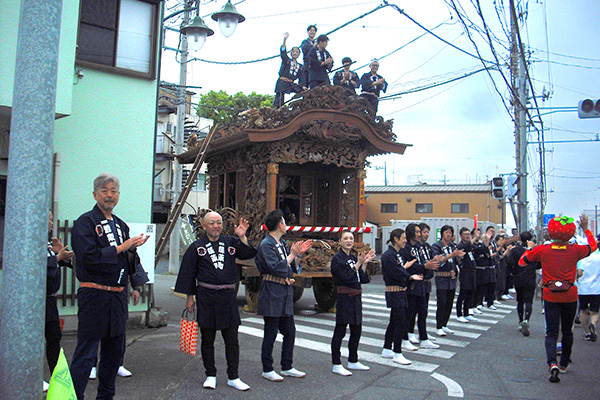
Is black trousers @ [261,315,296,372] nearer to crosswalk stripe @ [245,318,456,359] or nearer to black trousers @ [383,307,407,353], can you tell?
black trousers @ [383,307,407,353]

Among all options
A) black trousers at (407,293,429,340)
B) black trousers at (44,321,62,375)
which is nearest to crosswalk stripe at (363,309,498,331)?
black trousers at (407,293,429,340)

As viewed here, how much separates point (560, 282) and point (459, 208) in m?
39.9

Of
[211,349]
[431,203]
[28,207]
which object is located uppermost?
[431,203]

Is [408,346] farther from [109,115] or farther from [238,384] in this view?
[109,115]

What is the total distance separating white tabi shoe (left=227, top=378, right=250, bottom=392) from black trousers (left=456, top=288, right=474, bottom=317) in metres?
6.43

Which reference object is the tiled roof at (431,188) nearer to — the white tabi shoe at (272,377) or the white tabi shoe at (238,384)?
the white tabi shoe at (272,377)

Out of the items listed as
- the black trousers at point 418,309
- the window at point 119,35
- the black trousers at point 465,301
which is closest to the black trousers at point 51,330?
the window at point 119,35

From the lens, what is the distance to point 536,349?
8445 millimetres

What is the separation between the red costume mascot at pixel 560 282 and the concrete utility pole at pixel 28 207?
18.7 ft

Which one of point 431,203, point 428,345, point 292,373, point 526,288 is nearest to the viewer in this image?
point 292,373

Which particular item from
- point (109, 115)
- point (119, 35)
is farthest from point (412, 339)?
point (119, 35)

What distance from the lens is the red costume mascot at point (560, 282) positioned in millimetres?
6516

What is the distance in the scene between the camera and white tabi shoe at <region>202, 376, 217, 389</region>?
5668mm

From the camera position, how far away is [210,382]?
5691 mm
